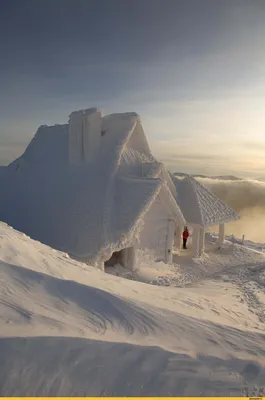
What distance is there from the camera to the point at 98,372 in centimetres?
332

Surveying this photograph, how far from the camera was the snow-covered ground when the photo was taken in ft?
10.6

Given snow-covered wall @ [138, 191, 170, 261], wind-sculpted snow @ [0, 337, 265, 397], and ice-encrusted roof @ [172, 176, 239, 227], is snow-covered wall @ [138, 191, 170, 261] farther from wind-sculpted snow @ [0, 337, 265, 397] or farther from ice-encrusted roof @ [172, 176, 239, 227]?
wind-sculpted snow @ [0, 337, 265, 397]

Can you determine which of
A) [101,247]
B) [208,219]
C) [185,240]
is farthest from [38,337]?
[185,240]

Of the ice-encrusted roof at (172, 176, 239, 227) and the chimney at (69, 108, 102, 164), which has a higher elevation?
the chimney at (69, 108, 102, 164)

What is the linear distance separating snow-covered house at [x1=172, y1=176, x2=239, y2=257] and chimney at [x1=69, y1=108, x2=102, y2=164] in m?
5.74

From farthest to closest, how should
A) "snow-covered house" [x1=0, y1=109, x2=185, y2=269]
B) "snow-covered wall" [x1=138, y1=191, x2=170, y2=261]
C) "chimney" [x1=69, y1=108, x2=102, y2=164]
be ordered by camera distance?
"chimney" [x1=69, y1=108, x2=102, y2=164] < "snow-covered wall" [x1=138, y1=191, x2=170, y2=261] < "snow-covered house" [x1=0, y1=109, x2=185, y2=269]

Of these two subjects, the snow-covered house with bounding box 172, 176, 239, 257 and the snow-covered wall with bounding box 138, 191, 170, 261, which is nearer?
the snow-covered wall with bounding box 138, 191, 170, 261

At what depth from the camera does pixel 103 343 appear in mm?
3645

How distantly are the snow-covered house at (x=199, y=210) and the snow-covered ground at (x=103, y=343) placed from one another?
30.2ft

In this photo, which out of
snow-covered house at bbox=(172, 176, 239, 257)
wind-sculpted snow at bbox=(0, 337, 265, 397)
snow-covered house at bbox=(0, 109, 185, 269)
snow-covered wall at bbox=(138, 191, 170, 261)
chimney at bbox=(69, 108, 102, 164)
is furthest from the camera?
snow-covered house at bbox=(172, 176, 239, 257)

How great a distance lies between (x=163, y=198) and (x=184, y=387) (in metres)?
11.0

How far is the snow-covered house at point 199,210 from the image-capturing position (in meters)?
15.9

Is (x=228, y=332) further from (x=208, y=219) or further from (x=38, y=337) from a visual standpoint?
Answer: (x=208, y=219)

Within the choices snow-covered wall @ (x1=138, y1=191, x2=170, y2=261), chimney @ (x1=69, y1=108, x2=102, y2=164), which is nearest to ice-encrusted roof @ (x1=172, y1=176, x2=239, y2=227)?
snow-covered wall @ (x1=138, y1=191, x2=170, y2=261)
